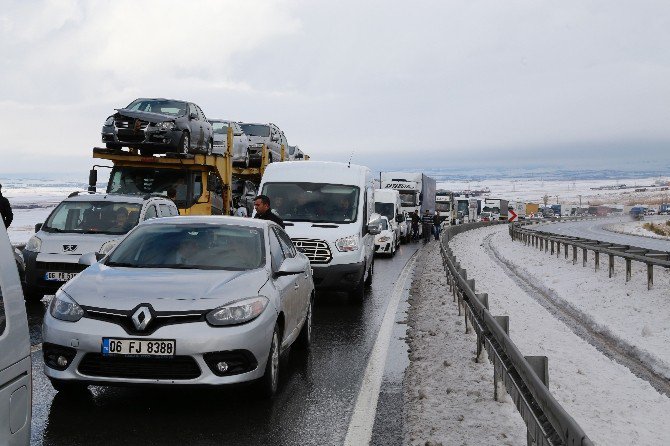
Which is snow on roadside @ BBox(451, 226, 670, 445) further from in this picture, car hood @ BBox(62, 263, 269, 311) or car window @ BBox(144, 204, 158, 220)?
car window @ BBox(144, 204, 158, 220)

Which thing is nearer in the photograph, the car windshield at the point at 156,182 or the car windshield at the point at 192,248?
the car windshield at the point at 192,248

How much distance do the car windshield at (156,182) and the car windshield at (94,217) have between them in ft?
14.3

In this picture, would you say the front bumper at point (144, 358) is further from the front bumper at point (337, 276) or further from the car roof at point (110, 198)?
the car roof at point (110, 198)

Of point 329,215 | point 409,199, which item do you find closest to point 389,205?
point 409,199

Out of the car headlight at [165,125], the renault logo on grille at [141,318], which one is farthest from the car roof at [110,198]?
the renault logo on grille at [141,318]

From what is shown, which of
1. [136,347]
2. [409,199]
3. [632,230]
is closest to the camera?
[136,347]

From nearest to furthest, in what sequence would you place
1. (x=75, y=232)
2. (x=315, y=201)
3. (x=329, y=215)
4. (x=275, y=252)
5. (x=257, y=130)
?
(x=275, y=252) < (x=75, y=232) < (x=329, y=215) < (x=315, y=201) < (x=257, y=130)

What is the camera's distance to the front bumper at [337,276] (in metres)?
12.0

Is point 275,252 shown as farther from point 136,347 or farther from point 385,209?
point 385,209

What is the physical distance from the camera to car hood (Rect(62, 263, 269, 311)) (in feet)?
17.9

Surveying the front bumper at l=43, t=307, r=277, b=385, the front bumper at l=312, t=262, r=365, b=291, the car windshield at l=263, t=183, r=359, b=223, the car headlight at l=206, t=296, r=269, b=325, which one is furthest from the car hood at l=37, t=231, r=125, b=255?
the car headlight at l=206, t=296, r=269, b=325

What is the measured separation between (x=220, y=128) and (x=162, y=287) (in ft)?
54.2

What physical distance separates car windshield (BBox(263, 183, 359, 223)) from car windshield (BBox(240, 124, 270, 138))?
1029cm

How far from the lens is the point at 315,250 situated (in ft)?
39.6
